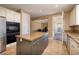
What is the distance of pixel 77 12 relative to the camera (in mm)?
2471

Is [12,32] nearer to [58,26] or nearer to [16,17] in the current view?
[16,17]

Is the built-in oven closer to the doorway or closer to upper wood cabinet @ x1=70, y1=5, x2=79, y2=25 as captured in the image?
the doorway

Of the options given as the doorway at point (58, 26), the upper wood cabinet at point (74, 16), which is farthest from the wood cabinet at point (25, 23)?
the upper wood cabinet at point (74, 16)

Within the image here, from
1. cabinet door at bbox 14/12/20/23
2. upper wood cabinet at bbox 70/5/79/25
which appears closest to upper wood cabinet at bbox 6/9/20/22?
cabinet door at bbox 14/12/20/23

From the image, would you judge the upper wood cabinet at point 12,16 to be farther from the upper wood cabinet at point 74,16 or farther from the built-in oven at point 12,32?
the upper wood cabinet at point 74,16

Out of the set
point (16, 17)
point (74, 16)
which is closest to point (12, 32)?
point (16, 17)

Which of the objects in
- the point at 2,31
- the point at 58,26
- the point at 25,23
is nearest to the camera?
the point at 25,23

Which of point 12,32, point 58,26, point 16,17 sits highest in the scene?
point 16,17

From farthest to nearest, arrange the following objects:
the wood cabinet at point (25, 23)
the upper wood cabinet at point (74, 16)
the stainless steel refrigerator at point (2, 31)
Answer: the upper wood cabinet at point (74, 16), the stainless steel refrigerator at point (2, 31), the wood cabinet at point (25, 23)

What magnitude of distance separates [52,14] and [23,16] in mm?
655

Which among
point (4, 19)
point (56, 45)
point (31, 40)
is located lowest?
point (56, 45)
